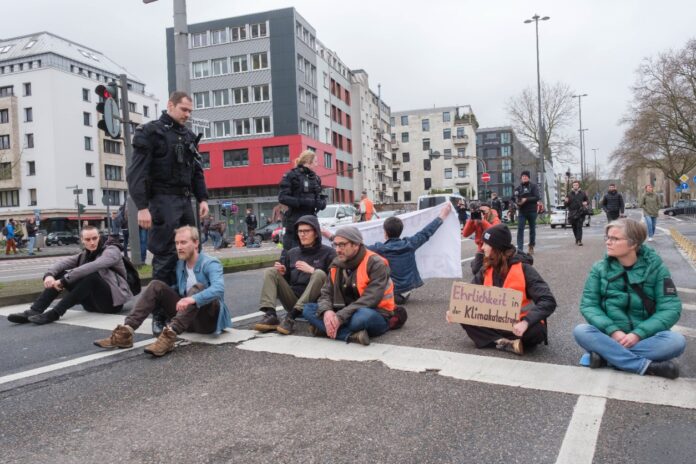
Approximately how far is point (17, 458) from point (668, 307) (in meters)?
4.02

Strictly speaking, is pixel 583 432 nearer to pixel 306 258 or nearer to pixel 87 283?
pixel 306 258

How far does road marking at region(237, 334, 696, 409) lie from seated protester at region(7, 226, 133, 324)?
235cm

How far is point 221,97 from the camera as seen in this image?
186ft

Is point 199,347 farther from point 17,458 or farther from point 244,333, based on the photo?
point 17,458

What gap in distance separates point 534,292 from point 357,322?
58.6 inches

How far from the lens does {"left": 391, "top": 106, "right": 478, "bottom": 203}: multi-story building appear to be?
330 feet

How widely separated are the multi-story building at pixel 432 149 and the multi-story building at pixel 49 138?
5140 centimetres

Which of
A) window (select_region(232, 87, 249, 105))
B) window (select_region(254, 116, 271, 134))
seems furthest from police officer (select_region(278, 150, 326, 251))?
window (select_region(232, 87, 249, 105))

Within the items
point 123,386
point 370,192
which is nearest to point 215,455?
point 123,386

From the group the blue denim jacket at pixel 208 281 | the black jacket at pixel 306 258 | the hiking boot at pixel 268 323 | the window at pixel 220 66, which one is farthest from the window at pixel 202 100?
the hiking boot at pixel 268 323

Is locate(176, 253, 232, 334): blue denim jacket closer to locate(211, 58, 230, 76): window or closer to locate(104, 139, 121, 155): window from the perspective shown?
locate(211, 58, 230, 76): window

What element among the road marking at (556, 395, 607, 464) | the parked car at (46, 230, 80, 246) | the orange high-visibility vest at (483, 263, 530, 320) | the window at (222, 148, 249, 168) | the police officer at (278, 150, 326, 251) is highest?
the window at (222, 148, 249, 168)

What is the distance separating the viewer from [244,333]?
5602 mm

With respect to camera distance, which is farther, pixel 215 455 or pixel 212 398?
pixel 212 398
